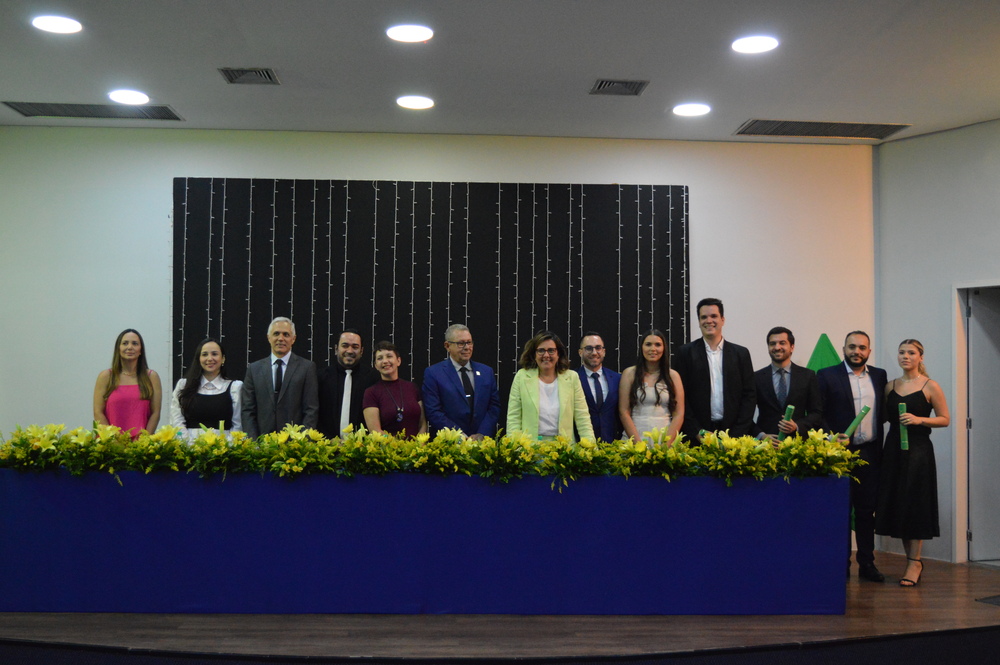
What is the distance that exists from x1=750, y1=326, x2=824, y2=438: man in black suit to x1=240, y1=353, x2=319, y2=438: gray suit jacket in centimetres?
293

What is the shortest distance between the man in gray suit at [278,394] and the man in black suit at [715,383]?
96.2 inches

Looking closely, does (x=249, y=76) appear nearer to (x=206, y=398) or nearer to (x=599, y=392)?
(x=206, y=398)

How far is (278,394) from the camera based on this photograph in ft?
17.9

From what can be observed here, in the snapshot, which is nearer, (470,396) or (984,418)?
(470,396)

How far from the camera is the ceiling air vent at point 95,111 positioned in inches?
249

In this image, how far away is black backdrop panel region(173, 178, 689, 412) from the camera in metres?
6.79

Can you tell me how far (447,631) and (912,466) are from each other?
3393 mm

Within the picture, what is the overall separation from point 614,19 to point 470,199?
2543 millimetres

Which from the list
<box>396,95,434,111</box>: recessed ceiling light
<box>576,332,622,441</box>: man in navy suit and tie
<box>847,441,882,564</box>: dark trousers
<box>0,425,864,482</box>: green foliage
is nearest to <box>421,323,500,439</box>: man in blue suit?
<box>576,332,622,441</box>: man in navy suit and tie

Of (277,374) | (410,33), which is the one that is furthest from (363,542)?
(410,33)

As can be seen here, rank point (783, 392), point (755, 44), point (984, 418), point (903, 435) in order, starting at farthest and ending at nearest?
1. point (984, 418)
2. point (783, 392)
3. point (903, 435)
4. point (755, 44)

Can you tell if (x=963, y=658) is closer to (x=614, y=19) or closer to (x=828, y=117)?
(x=614, y=19)

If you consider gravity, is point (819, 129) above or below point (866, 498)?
above

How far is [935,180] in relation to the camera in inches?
273
